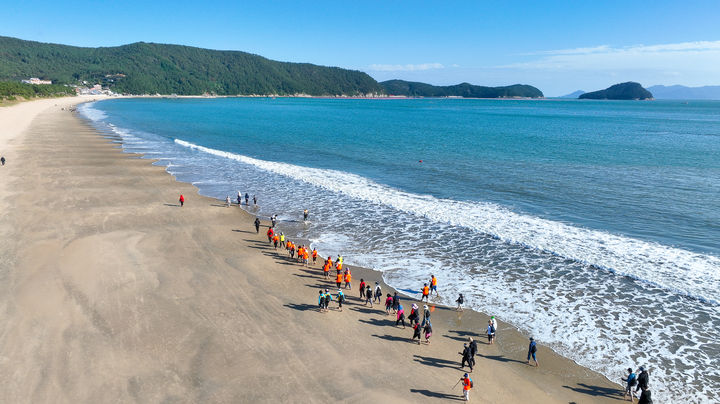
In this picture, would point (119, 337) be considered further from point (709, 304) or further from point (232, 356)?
point (709, 304)

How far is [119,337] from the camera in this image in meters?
16.1

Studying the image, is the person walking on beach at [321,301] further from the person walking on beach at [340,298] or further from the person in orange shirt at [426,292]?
the person in orange shirt at [426,292]

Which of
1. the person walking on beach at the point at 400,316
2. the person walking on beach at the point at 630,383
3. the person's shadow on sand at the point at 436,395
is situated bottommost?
the person's shadow on sand at the point at 436,395

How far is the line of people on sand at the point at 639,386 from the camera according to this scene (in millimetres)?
13320

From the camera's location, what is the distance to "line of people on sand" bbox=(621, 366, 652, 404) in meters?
13.3

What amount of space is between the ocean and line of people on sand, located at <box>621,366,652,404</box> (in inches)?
29.9

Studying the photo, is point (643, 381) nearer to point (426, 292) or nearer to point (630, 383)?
point (630, 383)

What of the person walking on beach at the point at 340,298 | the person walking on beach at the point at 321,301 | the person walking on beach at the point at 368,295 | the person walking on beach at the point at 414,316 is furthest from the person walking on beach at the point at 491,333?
the person walking on beach at the point at 321,301

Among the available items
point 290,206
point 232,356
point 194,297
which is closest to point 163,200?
point 290,206

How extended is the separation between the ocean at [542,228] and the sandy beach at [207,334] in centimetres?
263

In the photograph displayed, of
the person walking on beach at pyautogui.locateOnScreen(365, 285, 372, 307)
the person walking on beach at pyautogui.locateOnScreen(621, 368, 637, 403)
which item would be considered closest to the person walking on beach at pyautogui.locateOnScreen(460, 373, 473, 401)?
the person walking on beach at pyautogui.locateOnScreen(621, 368, 637, 403)

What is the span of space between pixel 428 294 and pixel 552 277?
7597mm

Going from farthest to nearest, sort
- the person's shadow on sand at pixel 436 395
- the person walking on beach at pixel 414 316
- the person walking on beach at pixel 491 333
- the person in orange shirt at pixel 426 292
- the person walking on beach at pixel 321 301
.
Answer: the person in orange shirt at pixel 426 292, the person walking on beach at pixel 321 301, the person walking on beach at pixel 414 316, the person walking on beach at pixel 491 333, the person's shadow on sand at pixel 436 395

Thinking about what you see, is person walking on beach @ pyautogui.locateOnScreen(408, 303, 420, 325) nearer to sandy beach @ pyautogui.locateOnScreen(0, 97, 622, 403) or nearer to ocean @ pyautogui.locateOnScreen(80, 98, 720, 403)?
sandy beach @ pyautogui.locateOnScreen(0, 97, 622, 403)
